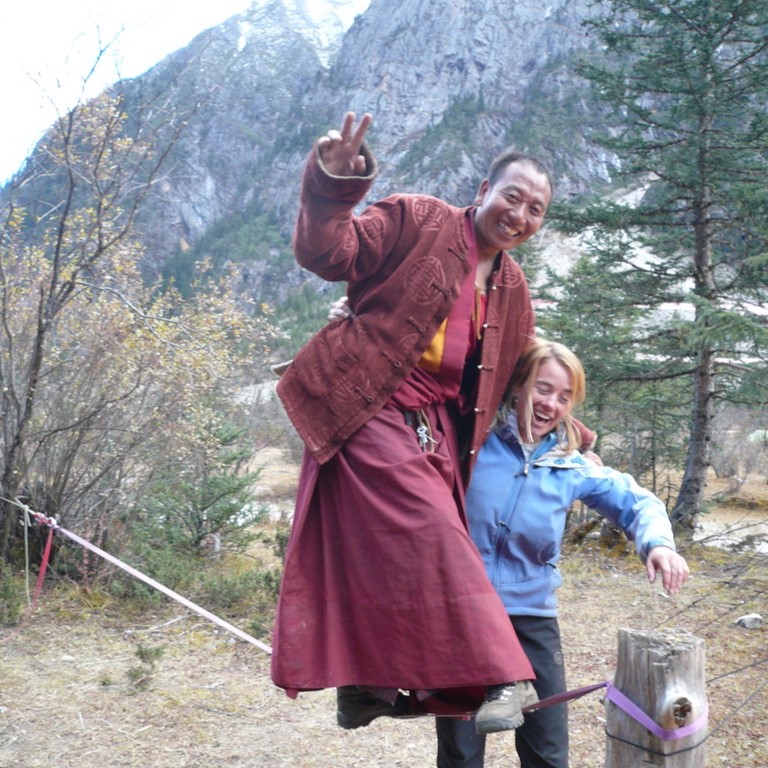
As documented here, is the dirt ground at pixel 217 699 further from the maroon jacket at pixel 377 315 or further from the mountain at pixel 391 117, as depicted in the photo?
the mountain at pixel 391 117

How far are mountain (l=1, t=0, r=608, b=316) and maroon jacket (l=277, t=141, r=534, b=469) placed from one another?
59592 millimetres

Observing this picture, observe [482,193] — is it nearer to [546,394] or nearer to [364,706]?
[546,394]

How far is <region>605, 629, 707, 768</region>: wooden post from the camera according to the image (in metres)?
1.62

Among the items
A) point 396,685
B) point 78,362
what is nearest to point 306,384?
point 396,685

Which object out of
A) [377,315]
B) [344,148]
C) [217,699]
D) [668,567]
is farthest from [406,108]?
[668,567]

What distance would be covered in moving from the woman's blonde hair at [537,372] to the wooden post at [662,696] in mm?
657

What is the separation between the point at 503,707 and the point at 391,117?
104 m

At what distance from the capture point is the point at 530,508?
210 cm

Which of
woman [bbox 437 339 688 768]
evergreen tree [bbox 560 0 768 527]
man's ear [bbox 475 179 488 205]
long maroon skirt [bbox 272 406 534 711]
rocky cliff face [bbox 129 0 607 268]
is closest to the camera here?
long maroon skirt [bbox 272 406 534 711]

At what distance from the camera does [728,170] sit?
8.44 metres

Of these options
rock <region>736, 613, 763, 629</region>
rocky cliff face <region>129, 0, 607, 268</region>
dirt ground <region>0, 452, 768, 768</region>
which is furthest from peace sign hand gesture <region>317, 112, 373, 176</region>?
rocky cliff face <region>129, 0, 607, 268</region>

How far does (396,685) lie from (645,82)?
8529mm

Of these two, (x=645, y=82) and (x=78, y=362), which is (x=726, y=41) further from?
(x=78, y=362)

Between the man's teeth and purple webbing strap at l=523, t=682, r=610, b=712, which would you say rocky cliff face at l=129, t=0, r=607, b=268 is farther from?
purple webbing strap at l=523, t=682, r=610, b=712
